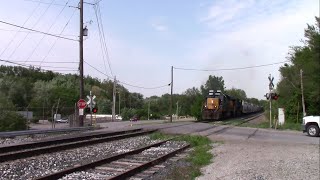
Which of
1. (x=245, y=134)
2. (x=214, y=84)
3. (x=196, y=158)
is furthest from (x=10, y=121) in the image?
(x=214, y=84)

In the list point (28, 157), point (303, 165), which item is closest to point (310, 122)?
point (303, 165)

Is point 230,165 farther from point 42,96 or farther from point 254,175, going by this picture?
point 42,96

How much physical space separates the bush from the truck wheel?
24623 mm

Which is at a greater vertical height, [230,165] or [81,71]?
[81,71]

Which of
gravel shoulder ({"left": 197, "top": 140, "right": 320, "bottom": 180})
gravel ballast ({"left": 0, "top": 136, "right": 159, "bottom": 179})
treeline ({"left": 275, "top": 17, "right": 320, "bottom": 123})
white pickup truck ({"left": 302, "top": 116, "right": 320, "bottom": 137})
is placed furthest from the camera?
treeline ({"left": 275, "top": 17, "right": 320, "bottom": 123})

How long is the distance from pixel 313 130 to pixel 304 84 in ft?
42.1

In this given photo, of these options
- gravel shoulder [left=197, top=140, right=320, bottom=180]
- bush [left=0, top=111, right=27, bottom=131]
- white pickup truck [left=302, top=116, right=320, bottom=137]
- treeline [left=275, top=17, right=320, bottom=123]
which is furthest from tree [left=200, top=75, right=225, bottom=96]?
gravel shoulder [left=197, top=140, right=320, bottom=180]

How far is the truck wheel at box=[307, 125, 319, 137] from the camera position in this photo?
27.7m

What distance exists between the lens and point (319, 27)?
37750mm

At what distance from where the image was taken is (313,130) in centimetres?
2781

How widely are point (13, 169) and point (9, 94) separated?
7889cm

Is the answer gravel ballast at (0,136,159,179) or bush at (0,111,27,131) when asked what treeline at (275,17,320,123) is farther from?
bush at (0,111,27,131)

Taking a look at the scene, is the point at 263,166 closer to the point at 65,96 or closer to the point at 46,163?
the point at 46,163

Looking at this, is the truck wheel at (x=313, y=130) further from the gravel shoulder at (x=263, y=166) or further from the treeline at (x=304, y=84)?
the gravel shoulder at (x=263, y=166)
